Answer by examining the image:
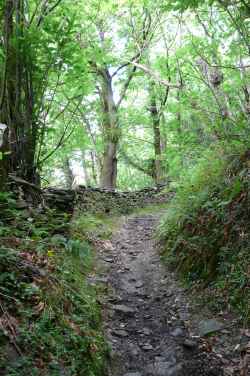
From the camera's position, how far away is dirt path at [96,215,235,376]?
13.3ft

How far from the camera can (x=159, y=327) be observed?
4945 millimetres

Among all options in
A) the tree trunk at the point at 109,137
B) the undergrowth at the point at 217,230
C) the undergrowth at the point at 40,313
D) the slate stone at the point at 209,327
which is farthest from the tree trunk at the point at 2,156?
the tree trunk at the point at 109,137

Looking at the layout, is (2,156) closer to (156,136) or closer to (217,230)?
(217,230)

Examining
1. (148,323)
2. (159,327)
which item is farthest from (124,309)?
(159,327)

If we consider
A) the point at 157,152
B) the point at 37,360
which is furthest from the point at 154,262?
the point at 157,152

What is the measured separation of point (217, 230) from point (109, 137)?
13.0 meters

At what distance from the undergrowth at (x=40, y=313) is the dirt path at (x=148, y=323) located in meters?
0.33

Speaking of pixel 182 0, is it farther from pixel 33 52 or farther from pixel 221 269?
pixel 221 269

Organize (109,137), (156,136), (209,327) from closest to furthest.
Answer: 1. (209,327)
2. (109,137)
3. (156,136)

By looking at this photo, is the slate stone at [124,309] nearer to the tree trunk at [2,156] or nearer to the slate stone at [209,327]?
the slate stone at [209,327]

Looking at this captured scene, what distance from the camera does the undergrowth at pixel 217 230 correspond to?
493 cm

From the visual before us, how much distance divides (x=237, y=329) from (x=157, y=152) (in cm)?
1510

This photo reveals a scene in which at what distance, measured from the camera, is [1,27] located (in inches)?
247

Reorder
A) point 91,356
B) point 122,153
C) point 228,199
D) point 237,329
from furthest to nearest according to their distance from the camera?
point 122,153 → point 228,199 → point 237,329 → point 91,356
